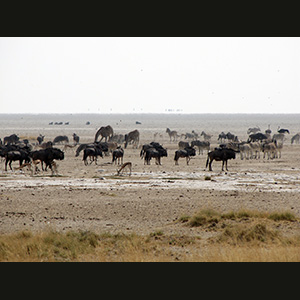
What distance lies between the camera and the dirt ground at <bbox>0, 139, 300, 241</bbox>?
50.8 feet

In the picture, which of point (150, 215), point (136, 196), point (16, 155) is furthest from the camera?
point (16, 155)

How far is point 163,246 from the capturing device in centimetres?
1246

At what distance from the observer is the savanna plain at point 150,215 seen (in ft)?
37.8

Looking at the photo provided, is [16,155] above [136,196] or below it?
above

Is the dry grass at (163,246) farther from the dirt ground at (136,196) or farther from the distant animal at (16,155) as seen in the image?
the distant animal at (16,155)

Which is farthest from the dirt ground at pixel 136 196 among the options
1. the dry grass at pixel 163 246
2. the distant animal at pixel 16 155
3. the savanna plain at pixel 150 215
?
the dry grass at pixel 163 246

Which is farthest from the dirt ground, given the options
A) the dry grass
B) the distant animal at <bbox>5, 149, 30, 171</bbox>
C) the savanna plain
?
the dry grass

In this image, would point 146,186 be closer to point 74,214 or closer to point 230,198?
point 230,198

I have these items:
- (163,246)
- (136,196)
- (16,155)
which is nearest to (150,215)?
(136,196)

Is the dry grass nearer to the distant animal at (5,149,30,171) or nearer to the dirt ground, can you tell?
the dirt ground

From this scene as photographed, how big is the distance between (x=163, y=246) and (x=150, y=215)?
13.8ft

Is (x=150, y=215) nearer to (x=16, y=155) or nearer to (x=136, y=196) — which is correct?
(x=136, y=196)

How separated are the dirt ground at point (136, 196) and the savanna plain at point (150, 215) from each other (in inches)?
1.3
